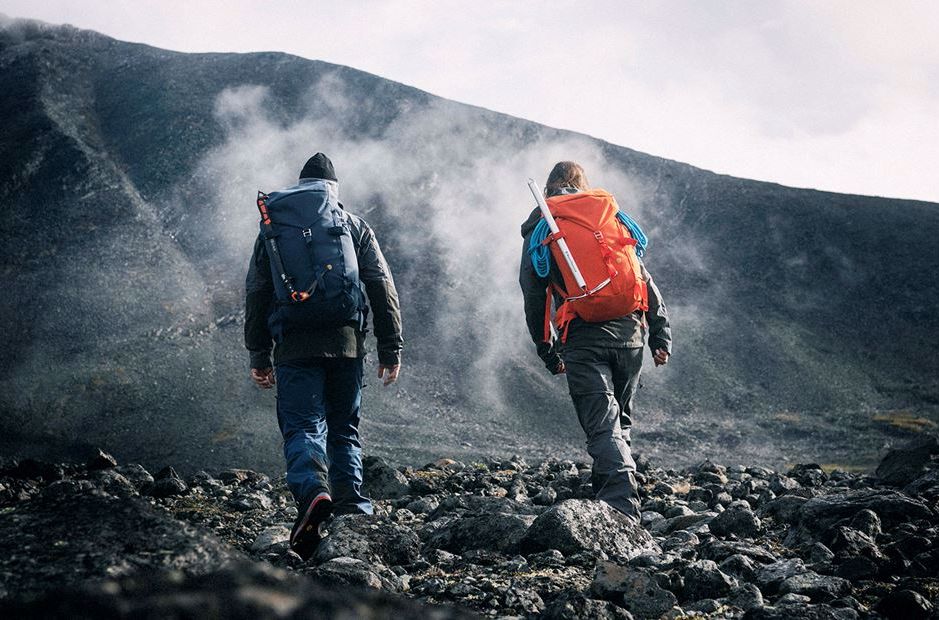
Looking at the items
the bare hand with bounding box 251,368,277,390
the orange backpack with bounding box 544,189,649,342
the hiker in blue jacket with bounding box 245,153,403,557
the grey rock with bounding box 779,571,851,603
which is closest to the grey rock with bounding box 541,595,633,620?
the grey rock with bounding box 779,571,851,603

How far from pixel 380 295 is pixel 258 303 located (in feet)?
2.76

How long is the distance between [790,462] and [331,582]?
15.2 metres

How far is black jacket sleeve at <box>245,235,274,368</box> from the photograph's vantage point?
4914mm

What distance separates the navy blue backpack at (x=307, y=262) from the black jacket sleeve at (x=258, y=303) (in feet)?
0.40

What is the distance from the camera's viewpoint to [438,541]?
4469mm

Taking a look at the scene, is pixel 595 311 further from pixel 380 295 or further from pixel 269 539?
pixel 269 539

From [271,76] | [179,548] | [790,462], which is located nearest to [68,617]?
[179,548]

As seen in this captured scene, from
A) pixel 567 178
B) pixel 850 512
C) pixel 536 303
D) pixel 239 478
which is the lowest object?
pixel 239 478

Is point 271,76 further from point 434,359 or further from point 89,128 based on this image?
point 434,359

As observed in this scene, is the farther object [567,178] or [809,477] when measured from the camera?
[809,477]

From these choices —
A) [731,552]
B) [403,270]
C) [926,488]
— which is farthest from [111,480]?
[403,270]

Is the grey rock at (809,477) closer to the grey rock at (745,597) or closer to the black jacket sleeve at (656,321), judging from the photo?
the black jacket sleeve at (656,321)

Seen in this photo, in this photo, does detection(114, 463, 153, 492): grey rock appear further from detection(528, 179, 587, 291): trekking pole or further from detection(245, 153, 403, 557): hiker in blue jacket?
detection(528, 179, 587, 291): trekking pole

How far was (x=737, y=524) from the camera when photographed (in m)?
5.05
